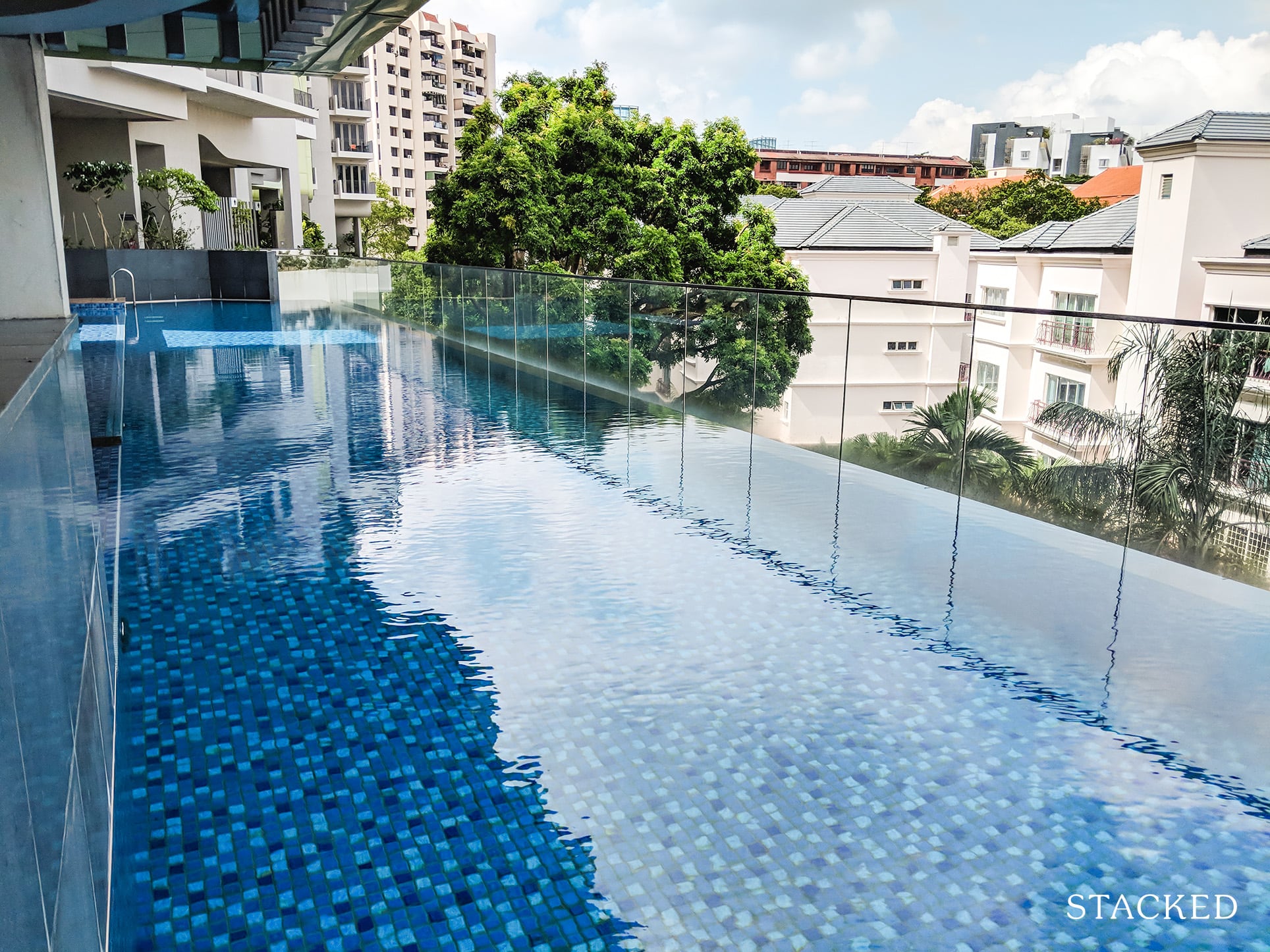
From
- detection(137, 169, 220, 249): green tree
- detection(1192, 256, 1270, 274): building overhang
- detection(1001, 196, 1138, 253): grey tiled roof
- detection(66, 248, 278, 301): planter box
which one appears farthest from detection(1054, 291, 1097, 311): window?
detection(137, 169, 220, 249): green tree

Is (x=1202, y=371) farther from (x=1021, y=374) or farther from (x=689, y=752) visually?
(x=689, y=752)

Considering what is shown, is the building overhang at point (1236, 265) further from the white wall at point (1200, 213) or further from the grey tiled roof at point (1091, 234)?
the grey tiled roof at point (1091, 234)

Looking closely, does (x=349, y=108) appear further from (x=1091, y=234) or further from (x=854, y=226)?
(x=1091, y=234)

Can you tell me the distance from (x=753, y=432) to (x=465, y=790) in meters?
5.40

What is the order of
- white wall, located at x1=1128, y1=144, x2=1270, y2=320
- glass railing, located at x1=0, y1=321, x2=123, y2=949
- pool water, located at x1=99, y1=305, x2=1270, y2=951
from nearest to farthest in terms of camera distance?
1. glass railing, located at x1=0, y1=321, x2=123, y2=949
2. pool water, located at x1=99, y1=305, x2=1270, y2=951
3. white wall, located at x1=1128, y1=144, x2=1270, y2=320

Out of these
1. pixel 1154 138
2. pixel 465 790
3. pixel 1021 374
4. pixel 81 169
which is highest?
pixel 1154 138

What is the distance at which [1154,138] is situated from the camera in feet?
149

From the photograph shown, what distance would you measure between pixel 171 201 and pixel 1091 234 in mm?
42488

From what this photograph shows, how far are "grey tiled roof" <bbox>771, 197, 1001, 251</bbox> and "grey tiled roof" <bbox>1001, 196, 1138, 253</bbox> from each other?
2.90 m

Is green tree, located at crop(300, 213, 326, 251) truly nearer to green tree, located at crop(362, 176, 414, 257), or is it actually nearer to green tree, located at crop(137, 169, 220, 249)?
green tree, located at crop(137, 169, 220, 249)

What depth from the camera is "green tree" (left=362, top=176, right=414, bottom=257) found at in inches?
2650

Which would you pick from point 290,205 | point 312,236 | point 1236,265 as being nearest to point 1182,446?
point 290,205

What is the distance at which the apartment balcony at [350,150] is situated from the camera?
204ft

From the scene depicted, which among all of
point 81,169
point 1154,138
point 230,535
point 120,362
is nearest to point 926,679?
point 230,535
